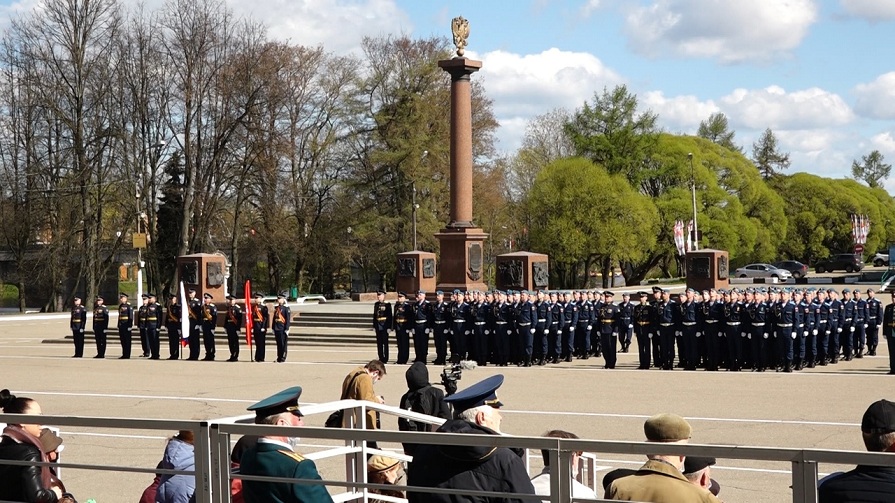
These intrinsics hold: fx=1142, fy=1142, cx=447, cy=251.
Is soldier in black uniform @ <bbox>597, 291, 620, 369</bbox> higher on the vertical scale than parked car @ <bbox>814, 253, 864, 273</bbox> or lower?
lower

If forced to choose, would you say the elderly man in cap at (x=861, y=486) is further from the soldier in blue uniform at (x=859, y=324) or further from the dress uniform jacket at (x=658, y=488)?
the soldier in blue uniform at (x=859, y=324)

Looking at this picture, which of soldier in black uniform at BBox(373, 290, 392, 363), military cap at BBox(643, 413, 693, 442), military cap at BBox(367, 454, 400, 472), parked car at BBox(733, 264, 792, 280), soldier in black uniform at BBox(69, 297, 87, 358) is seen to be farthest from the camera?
parked car at BBox(733, 264, 792, 280)

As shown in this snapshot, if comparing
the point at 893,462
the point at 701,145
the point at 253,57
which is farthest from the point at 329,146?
the point at 893,462

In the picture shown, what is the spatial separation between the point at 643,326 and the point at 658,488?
18.5m

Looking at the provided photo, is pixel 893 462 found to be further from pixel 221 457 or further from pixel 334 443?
pixel 334 443

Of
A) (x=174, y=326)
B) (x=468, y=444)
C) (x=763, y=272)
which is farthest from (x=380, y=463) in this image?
(x=763, y=272)

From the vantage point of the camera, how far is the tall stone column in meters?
34.3

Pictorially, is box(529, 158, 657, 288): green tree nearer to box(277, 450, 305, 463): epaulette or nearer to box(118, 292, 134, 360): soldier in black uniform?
box(118, 292, 134, 360): soldier in black uniform

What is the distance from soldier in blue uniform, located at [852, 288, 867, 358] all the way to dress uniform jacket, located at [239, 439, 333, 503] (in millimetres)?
20115

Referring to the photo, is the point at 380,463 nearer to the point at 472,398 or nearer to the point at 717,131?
the point at 472,398

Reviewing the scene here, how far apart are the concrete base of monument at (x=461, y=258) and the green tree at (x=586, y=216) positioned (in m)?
24.7

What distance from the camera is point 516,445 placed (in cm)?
429

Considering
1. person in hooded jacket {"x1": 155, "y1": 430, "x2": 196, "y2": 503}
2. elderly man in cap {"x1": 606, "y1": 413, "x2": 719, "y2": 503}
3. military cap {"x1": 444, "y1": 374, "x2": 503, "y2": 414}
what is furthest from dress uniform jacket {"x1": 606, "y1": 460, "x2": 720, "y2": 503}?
person in hooded jacket {"x1": 155, "y1": 430, "x2": 196, "y2": 503}

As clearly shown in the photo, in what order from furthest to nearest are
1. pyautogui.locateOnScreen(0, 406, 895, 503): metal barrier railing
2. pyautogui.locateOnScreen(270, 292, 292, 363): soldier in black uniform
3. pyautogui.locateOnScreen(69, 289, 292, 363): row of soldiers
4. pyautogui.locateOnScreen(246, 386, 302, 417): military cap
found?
1. pyautogui.locateOnScreen(69, 289, 292, 363): row of soldiers
2. pyautogui.locateOnScreen(270, 292, 292, 363): soldier in black uniform
3. pyautogui.locateOnScreen(246, 386, 302, 417): military cap
4. pyautogui.locateOnScreen(0, 406, 895, 503): metal barrier railing
